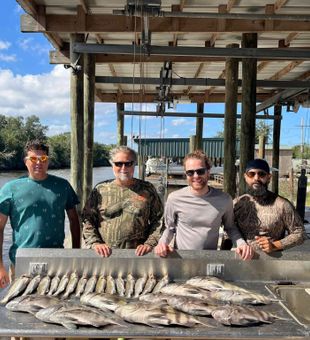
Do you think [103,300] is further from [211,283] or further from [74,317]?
[211,283]

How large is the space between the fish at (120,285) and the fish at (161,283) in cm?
21

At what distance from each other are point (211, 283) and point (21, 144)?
86259mm

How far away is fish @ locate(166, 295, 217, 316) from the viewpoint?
2.61 m

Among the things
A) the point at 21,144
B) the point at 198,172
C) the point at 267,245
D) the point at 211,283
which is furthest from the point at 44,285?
the point at 21,144

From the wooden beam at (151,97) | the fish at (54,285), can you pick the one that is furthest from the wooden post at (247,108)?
the wooden beam at (151,97)

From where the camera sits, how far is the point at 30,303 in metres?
2.69

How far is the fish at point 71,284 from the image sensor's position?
9.71 feet

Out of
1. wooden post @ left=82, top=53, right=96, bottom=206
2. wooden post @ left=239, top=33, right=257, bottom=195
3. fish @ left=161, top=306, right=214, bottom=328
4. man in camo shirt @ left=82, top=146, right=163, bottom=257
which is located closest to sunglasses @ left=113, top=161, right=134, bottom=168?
man in camo shirt @ left=82, top=146, right=163, bottom=257

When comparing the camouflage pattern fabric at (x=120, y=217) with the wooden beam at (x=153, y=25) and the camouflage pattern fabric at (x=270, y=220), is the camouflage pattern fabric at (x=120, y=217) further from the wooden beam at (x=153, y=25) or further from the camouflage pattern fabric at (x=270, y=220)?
the wooden beam at (x=153, y=25)

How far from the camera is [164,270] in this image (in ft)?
10.9

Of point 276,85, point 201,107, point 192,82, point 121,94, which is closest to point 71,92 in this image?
point 192,82

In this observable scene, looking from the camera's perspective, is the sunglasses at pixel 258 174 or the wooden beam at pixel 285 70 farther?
the wooden beam at pixel 285 70

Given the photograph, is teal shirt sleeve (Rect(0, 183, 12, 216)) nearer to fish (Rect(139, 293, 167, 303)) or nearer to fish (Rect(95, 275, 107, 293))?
fish (Rect(95, 275, 107, 293))

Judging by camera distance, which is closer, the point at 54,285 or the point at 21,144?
the point at 54,285
